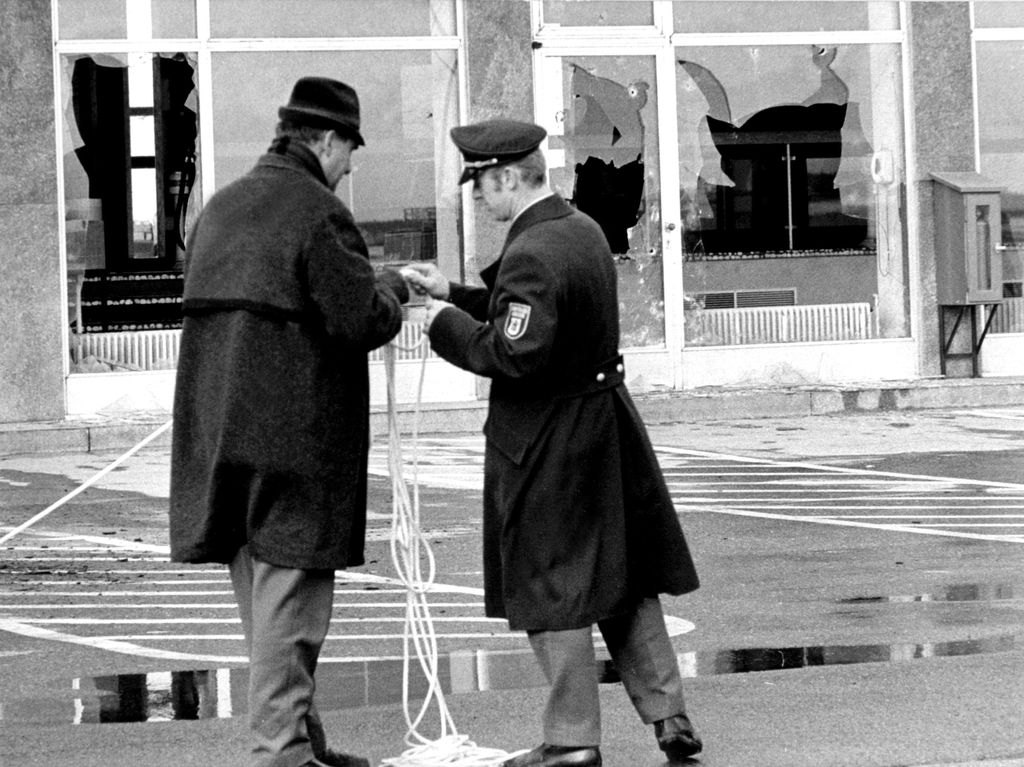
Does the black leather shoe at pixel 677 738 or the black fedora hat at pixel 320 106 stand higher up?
the black fedora hat at pixel 320 106

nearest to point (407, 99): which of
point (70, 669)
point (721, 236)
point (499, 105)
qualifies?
point (499, 105)

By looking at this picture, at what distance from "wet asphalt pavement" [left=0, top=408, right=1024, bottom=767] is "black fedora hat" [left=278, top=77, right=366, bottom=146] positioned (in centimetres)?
188

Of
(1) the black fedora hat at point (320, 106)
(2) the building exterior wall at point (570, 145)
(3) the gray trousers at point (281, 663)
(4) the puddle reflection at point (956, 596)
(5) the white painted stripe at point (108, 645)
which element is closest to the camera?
(3) the gray trousers at point (281, 663)

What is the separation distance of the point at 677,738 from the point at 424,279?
1.52 meters

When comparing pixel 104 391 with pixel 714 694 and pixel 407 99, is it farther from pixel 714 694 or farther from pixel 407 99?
pixel 714 694

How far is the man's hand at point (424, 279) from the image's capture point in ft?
17.6

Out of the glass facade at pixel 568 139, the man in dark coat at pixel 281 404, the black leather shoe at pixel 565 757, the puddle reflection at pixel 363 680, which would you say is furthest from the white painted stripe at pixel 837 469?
the man in dark coat at pixel 281 404

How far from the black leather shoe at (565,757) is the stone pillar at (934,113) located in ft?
41.3

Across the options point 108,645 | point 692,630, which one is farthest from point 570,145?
point 108,645

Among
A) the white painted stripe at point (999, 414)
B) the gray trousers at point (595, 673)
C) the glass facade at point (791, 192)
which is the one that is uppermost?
the glass facade at point (791, 192)

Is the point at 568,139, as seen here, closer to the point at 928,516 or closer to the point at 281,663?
the point at 928,516

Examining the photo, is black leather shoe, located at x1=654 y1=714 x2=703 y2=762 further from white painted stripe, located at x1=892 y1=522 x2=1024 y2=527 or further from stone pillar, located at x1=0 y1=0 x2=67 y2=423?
stone pillar, located at x1=0 y1=0 x2=67 y2=423

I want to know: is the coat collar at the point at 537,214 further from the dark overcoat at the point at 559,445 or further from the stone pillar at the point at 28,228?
the stone pillar at the point at 28,228

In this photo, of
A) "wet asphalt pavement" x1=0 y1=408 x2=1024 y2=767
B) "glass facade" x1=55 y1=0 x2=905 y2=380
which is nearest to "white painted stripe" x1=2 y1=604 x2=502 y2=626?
"wet asphalt pavement" x1=0 y1=408 x2=1024 y2=767
